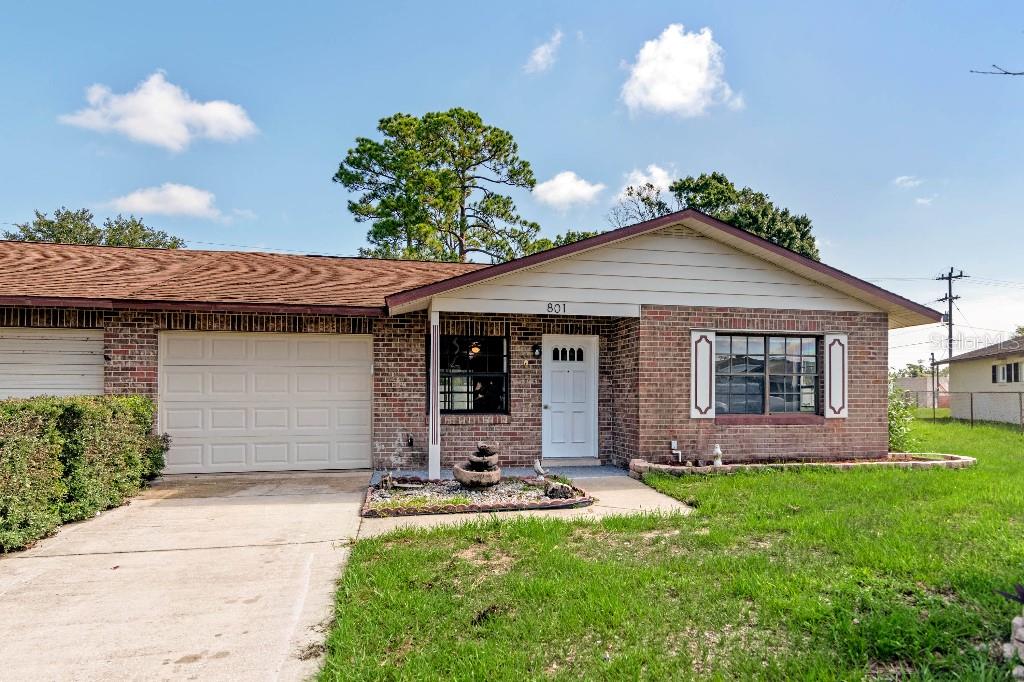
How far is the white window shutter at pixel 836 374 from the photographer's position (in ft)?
31.7

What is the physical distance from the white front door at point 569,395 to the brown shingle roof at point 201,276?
278 cm

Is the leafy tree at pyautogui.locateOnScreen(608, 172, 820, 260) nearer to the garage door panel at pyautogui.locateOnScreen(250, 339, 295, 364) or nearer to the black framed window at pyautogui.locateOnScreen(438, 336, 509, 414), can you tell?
the black framed window at pyautogui.locateOnScreen(438, 336, 509, 414)

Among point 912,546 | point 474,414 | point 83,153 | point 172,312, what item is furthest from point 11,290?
point 83,153

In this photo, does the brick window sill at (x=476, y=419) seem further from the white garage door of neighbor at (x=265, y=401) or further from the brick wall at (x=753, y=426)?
the brick wall at (x=753, y=426)

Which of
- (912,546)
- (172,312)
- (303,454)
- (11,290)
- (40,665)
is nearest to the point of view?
(40,665)

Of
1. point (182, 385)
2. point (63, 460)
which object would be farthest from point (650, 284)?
point (63, 460)

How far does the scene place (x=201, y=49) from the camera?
1398 cm

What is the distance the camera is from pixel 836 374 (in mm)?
9680

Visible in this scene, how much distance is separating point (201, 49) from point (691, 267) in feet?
41.5

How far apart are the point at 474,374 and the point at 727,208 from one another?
24.0m

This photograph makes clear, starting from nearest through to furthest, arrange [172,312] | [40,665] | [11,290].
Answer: [40,665] < [11,290] < [172,312]

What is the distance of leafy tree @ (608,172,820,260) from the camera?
1091 inches

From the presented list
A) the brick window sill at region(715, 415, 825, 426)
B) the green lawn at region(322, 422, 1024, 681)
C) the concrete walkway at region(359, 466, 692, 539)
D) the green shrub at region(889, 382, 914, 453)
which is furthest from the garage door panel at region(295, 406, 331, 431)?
the green shrub at region(889, 382, 914, 453)

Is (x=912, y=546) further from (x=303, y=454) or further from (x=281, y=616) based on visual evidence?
(x=303, y=454)
